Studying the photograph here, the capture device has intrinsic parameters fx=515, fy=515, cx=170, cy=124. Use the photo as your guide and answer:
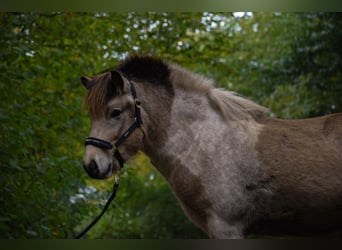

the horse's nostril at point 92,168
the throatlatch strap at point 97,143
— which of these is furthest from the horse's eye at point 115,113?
the horse's nostril at point 92,168

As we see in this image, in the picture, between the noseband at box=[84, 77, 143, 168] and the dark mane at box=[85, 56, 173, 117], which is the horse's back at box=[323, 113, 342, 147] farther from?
the noseband at box=[84, 77, 143, 168]

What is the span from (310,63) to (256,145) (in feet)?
11.5

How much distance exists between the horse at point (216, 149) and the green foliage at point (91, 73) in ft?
0.90

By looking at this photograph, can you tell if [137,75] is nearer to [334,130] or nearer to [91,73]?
[334,130]

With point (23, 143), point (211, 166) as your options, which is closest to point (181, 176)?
point (211, 166)

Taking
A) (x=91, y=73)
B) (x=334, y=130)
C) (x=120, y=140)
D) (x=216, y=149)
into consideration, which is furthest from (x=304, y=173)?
(x=91, y=73)

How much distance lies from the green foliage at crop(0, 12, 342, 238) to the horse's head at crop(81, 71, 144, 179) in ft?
0.64

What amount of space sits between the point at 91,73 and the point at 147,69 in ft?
7.24

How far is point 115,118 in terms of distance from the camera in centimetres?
254

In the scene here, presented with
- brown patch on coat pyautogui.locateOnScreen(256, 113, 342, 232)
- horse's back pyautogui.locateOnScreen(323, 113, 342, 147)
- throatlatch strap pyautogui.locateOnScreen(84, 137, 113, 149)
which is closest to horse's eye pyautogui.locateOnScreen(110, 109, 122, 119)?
throatlatch strap pyautogui.locateOnScreen(84, 137, 113, 149)

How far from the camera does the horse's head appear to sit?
2512 mm

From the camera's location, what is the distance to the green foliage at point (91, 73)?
139 inches
